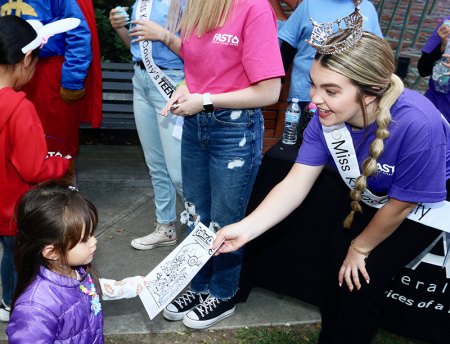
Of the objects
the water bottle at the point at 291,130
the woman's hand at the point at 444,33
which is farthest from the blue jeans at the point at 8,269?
the woman's hand at the point at 444,33

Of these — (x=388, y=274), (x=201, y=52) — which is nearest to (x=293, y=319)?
(x=388, y=274)

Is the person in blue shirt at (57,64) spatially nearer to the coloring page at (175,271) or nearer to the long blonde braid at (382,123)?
the coloring page at (175,271)

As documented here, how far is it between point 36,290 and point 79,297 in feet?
0.58

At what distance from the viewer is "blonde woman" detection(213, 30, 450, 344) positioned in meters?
1.97

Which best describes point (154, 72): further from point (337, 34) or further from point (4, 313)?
point (4, 313)

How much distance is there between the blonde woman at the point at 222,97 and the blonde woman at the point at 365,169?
35 centimetres

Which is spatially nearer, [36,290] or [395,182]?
[36,290]

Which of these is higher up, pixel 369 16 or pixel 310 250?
pixel 369 16

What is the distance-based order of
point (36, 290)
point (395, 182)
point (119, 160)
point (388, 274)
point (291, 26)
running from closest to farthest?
point (36, 290) → point (395, 182) → point (388, 274) → point (291, 26) → point (119, 160)

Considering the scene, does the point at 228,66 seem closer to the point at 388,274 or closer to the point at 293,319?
the point at 388,274

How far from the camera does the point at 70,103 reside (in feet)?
11.9

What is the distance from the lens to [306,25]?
A: 3.44 metres

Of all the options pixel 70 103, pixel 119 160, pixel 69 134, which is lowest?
pixel 119 160

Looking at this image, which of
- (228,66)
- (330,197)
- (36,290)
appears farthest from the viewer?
(330,197)
